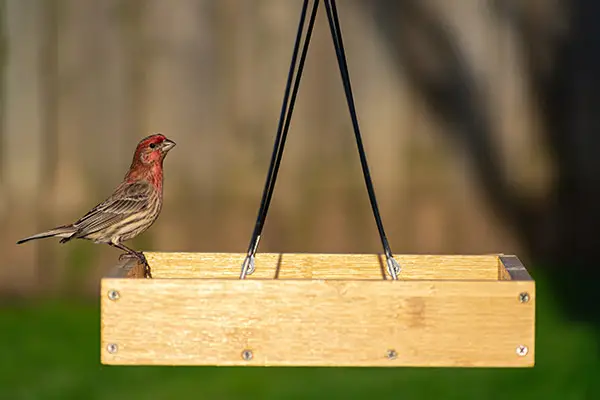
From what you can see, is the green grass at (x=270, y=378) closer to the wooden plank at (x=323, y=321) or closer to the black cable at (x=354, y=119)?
the black cable at (x=354, y=119)

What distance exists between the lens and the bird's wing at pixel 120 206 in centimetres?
400

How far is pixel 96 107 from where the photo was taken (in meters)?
6.10

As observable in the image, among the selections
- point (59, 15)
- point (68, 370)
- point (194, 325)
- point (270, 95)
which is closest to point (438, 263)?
point (194, 325)

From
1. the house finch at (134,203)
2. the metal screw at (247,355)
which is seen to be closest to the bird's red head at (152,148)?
the house finch at (134,203)

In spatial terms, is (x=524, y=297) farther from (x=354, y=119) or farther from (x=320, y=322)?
(x=354, y=119)

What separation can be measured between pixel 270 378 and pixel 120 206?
1557 mm

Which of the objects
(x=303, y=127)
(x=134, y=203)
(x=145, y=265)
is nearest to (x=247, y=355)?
(x=145, y=265)

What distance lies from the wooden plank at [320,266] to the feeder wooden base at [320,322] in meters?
0.62

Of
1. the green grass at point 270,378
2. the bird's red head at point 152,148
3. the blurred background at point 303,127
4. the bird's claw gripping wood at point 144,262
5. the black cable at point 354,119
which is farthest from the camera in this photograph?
the blurred background at point 303,127

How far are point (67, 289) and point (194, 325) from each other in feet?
10.6

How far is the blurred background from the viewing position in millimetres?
6051

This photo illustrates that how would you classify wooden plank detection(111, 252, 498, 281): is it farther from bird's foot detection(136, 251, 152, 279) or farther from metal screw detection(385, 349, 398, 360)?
metal screw detection(385, 349, 398, 360)

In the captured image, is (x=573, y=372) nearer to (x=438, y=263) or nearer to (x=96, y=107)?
(x=438, y=263)

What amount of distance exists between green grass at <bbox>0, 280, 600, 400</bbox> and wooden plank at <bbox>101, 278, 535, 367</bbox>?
2013 mm
